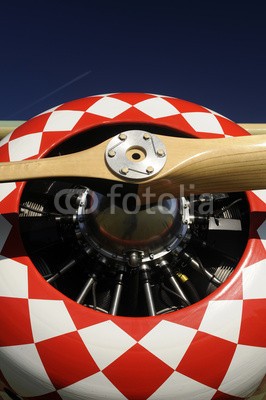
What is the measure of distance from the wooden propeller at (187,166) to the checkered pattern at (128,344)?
0.47 metres

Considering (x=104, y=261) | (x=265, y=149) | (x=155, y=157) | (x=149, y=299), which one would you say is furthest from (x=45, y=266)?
(x=265, y=149)

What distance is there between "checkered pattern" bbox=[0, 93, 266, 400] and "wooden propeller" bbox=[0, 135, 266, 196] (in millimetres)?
468

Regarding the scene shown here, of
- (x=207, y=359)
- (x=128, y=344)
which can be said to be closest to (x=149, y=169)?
(x=128, y=344)

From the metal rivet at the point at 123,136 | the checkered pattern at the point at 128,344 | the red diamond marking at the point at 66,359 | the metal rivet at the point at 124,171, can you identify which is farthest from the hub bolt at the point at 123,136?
the red diamond marking at the point at 66,359

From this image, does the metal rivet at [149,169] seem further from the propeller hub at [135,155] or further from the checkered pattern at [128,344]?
the checkered pattern at [128,344]

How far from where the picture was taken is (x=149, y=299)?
7.02 feet

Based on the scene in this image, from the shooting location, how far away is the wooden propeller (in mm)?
1626

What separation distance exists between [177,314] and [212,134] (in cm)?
110

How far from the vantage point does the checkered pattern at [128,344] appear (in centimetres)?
170

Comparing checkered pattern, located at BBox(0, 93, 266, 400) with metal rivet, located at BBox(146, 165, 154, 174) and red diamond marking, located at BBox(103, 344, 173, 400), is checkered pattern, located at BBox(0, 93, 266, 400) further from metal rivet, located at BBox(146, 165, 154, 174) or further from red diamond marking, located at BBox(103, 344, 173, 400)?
metal rivet, located at BBox(146, 165, 154, 174)

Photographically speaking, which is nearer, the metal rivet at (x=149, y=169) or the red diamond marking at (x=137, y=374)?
the metal rivet at (x=149, y=169)

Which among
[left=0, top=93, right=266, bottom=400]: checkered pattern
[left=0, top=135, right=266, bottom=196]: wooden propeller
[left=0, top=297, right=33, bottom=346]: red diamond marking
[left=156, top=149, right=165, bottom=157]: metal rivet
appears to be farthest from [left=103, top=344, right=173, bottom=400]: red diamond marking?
[left=156, top=149, right=165, bottom=157]: metal rivet

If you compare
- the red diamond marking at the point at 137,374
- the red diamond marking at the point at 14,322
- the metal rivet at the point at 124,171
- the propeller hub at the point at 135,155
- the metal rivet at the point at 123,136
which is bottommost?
the red diamond marking at the point at 137,374

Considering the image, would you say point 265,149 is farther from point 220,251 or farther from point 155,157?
point 220,251
